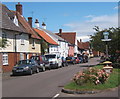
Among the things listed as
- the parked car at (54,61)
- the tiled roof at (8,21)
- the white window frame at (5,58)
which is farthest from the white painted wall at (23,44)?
the parked car at (54,61)

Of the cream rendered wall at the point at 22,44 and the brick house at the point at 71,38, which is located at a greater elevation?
the brick house at the point at 71,38

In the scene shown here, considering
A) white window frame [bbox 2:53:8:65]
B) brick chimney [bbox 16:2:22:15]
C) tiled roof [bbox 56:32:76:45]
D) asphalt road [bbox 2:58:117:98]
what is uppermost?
brick chimney [bbox 16:2:22:15]

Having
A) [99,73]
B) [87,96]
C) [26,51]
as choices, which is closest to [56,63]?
[26,51]

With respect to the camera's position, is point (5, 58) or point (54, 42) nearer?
point (5, 58)

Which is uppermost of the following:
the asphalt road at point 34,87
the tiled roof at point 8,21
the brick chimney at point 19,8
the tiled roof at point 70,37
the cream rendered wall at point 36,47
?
the brick chimney at point 19,8

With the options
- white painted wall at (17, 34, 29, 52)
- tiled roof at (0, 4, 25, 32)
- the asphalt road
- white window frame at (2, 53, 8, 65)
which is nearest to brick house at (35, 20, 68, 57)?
white painted wall at (17, 34, 29, 52)

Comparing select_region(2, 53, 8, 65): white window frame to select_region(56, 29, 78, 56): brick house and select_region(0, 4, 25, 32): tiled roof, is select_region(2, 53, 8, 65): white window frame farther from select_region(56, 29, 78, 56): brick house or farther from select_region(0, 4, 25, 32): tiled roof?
select_region(56, 29, 78, 56): brick house

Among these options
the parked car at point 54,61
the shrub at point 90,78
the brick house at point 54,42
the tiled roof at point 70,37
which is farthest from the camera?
the tiled roof at point 70,37

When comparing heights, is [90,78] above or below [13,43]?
below

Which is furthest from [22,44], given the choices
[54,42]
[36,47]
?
[54,42]

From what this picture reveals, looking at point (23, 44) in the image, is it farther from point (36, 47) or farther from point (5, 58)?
point (36, 47)

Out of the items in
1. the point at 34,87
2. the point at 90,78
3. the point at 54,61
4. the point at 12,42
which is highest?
the point at 12,42

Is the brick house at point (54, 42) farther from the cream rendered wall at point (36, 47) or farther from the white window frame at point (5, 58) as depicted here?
the white window frame at point (5, 58)

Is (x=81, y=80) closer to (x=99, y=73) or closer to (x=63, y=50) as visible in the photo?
(x=99, y=73)
